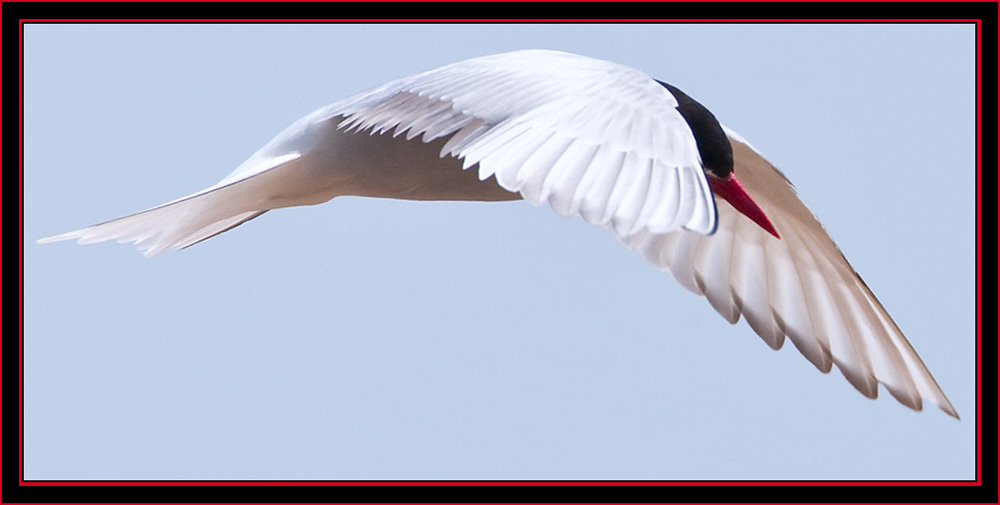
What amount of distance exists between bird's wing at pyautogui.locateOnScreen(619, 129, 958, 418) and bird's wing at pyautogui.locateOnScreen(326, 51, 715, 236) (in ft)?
2.71

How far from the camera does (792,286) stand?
3.92 meters

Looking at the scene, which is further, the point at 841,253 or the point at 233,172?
the point at 841,253

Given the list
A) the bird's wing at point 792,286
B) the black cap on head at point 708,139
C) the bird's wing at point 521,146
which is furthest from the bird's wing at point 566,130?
the bird's wing at point 792,286

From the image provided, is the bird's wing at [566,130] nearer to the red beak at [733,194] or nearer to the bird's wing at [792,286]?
the red beak at [733,194]

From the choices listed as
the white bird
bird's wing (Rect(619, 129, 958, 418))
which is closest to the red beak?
the white bird

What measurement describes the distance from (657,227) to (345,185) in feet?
4.39

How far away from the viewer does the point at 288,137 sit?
137 inches

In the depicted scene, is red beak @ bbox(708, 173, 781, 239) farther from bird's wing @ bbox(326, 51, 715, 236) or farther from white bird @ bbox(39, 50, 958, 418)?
bird's wing @ bbox(326, 51, 715, 236)

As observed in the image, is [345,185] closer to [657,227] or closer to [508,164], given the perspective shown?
[508,164]

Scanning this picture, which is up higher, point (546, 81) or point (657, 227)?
point (546, 81)

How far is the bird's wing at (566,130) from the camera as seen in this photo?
237cm

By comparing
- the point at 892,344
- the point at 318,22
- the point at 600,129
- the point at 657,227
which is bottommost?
the point at 892,344

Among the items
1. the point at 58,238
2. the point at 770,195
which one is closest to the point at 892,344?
the point at 770,195

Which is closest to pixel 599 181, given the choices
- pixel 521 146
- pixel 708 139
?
pixel 521 146
